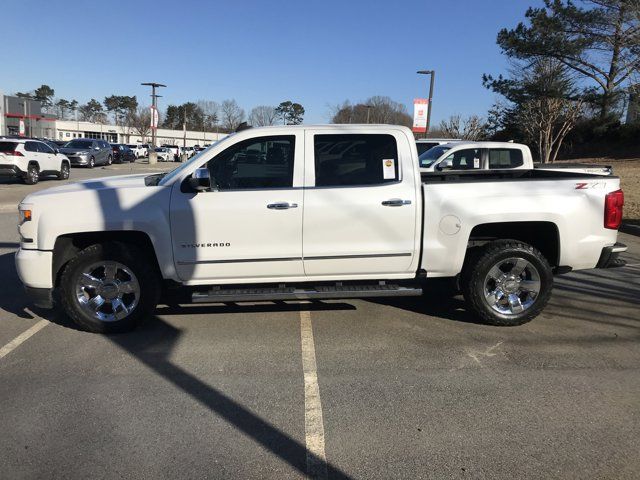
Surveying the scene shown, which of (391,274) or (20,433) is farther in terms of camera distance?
(391,274)

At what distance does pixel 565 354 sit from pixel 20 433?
423 centimetres

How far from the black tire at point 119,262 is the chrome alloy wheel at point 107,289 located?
31mm

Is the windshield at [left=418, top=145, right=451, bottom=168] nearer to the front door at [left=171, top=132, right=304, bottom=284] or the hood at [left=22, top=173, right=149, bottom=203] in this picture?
the front door at [left=171, top=132, right=304, bottom=284]

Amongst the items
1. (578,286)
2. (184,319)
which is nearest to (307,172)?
(184,319)

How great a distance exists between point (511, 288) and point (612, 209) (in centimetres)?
122

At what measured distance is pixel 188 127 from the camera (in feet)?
383

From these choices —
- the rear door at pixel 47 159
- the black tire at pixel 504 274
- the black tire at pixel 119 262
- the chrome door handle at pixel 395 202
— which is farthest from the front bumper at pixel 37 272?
the rear door at pixel 47 159

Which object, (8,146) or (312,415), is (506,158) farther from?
(8,146)

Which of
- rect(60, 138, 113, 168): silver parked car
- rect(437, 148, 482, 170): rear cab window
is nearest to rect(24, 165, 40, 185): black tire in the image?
rect(60, 138, 113, 168): silver parked car

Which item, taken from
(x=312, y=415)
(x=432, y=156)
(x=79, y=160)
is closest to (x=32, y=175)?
(x=79, y=160)

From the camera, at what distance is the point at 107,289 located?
4.73 meters

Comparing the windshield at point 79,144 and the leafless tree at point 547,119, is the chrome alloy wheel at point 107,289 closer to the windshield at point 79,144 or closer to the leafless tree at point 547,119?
the leafless tree at point 547,119

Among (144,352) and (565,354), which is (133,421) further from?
(565,354)

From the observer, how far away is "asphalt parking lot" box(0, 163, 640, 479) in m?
2.93
